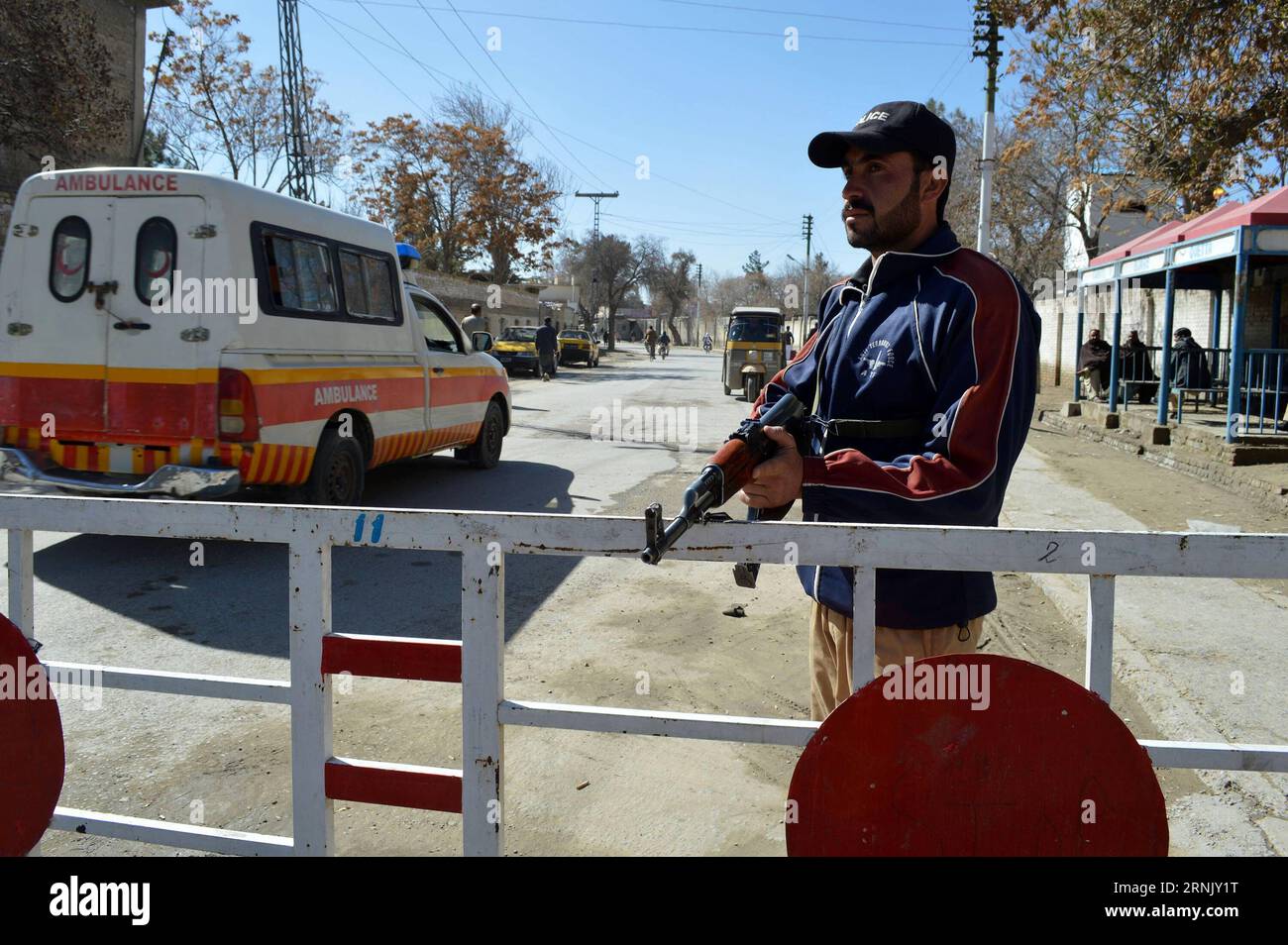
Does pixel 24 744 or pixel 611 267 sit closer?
pixel 24 744

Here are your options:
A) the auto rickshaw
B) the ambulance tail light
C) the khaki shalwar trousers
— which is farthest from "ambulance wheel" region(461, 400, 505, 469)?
the auto rickshaw

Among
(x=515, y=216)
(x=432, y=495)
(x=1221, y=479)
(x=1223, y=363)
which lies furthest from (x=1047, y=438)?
(x=515, y=216)

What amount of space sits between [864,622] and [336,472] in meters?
6.24

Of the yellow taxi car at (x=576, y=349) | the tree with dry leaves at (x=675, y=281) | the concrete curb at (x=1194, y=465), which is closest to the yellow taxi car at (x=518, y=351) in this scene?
the yellow taxi car at (x=576, y=349)

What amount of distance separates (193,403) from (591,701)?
3.73 meters

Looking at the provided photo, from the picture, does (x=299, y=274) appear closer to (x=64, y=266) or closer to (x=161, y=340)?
(x=161, y=340)

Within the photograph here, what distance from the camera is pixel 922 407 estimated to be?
2.02 meters

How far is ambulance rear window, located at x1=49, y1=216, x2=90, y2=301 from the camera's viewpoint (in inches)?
265

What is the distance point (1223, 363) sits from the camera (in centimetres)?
1608

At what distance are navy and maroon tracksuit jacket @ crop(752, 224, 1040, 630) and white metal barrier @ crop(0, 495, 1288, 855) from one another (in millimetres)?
101

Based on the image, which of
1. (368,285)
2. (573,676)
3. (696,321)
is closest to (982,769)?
(573,676)

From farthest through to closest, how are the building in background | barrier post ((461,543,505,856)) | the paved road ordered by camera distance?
the building in background → the paved road → barrier post ((461,543,505,856))

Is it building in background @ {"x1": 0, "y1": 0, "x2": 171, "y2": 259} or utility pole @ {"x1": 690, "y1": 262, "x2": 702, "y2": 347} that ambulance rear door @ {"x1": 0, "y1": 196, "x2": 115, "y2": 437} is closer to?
building in background @ {"x1": 0, "y1": 0, "x2": 171, "y2": 259}
